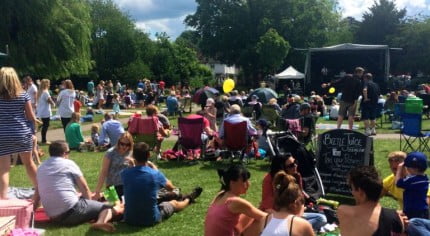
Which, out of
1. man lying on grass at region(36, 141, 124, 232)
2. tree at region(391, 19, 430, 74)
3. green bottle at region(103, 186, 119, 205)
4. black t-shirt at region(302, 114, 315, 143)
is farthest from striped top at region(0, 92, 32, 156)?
tree at region(391, 19, 430, 74)

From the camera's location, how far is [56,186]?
6.00 meters

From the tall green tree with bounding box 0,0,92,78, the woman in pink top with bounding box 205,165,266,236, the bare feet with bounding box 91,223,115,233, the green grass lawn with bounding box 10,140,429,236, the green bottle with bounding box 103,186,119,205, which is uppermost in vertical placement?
the tall green tree with bounding box 0,0,92,78

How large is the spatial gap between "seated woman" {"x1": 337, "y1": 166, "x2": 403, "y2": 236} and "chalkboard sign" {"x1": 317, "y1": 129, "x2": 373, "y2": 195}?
3.43 meters

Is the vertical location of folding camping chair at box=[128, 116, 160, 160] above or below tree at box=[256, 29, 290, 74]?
below

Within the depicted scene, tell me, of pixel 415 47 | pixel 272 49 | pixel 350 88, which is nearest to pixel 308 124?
pixel 350 88

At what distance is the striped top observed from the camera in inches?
259

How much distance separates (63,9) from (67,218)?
2832 cm

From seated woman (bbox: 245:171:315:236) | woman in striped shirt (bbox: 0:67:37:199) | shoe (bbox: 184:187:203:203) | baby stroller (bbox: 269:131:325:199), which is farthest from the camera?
baby stroller (bbox: 269:131:325:199)

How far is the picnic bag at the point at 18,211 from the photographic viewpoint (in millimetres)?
5113

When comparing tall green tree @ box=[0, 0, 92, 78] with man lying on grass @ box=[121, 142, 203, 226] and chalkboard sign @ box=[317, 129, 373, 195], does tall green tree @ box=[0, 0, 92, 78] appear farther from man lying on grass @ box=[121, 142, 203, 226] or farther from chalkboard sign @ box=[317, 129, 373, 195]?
man lying on grass @ box=[121, 142, 203, 226]

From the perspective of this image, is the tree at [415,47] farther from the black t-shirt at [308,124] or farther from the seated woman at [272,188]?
the seated woman at [272,188]

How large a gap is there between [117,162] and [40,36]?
25.5 meters

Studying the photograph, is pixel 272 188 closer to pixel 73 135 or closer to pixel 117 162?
pixel 117 162

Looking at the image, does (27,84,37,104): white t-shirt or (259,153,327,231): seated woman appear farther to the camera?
(27,84,37,104): white t-shirt
